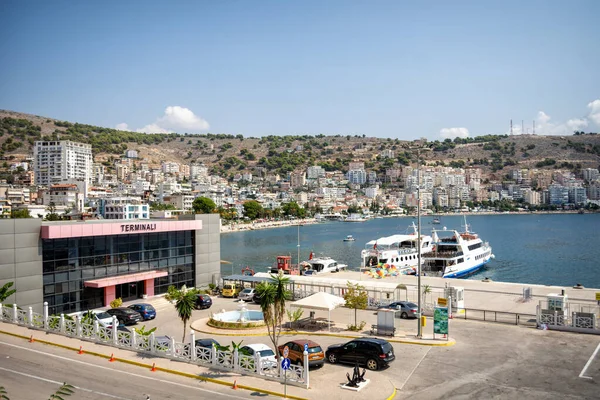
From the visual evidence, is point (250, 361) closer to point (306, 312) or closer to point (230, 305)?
point (306, 312)

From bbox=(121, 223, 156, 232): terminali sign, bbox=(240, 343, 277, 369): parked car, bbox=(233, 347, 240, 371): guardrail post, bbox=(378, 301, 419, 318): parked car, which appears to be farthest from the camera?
bbox=(121, 223, 156, 232): terminali sign

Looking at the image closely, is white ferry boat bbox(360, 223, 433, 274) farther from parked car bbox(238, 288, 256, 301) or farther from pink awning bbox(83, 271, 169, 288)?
pink awning bbox(83, 271, 169, 288)

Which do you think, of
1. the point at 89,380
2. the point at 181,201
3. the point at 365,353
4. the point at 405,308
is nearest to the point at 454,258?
the point at 405,308

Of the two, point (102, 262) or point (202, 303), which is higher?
point (102, 262)

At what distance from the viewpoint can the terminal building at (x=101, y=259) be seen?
1033 inches

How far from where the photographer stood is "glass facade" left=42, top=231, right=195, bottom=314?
27906mm

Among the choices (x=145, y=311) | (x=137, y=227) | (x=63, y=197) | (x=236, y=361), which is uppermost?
A: (x=63, y=197)

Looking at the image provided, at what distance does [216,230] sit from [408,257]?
99.1ft

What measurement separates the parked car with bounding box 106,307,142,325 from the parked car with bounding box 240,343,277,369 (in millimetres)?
10484

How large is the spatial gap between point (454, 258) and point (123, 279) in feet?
135

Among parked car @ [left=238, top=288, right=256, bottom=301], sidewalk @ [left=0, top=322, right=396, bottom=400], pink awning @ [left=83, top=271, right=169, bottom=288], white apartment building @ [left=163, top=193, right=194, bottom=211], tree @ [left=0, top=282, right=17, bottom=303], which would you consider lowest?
parked car @ [left=238, top=288, right=256, bottom=301]

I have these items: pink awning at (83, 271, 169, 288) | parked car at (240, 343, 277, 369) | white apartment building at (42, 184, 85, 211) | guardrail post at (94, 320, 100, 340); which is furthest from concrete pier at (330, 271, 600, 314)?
white apartment building at (42, 184, 85, 211)

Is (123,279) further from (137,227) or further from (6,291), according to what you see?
(6,291)

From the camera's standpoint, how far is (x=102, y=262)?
30.6m
